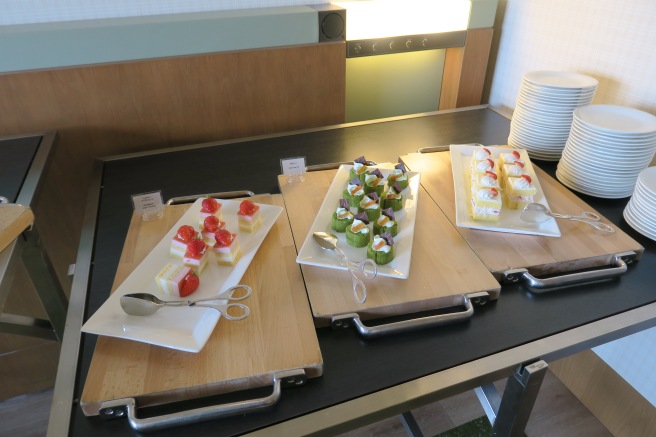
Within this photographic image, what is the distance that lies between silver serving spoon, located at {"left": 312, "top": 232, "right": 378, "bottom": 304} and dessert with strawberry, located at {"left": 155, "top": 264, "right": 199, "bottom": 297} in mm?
263

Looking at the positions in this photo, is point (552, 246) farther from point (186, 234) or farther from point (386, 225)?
point (186, 234)

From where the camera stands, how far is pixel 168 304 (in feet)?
2.55

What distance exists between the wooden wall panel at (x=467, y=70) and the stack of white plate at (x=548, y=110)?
0.40m

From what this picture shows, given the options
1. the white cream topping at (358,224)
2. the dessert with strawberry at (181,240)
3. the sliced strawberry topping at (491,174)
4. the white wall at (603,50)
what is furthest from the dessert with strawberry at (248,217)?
the white wall at (603,50)

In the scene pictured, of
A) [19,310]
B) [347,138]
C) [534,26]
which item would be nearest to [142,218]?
[347,138]

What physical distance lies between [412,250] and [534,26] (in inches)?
44.8

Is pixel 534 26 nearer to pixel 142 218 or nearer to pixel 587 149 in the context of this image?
pixel 587 149

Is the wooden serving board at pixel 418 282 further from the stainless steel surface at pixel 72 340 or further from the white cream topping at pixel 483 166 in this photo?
the stainless steel surface at pixel 72 340

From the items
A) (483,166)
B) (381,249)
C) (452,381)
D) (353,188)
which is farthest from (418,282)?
(483,166)

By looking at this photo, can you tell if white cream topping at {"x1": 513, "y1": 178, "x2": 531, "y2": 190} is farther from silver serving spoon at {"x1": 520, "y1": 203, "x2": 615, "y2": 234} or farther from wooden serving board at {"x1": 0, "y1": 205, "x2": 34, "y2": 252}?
wooden serving board at {"x1": 0, "y1": 205, "x2": 34, "y2": 252}

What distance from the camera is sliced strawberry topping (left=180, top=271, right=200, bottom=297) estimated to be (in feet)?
2.69

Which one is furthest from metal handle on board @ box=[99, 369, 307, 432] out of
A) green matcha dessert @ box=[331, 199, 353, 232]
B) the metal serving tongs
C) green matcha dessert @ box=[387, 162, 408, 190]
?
green matcha dessert @ box=[387, 162, 408, 190]

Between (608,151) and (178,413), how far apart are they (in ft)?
3.63

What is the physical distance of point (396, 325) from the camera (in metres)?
0.80
